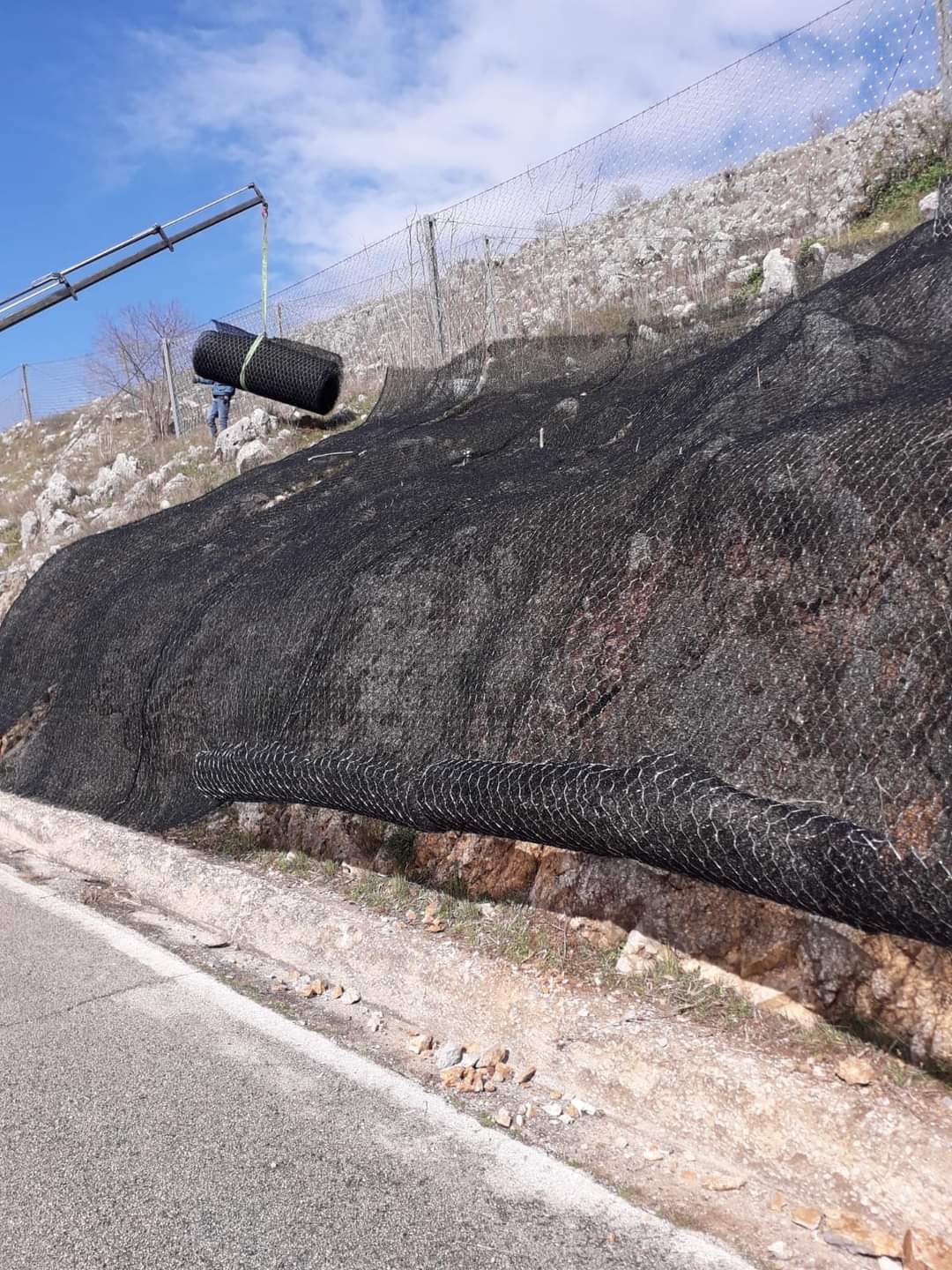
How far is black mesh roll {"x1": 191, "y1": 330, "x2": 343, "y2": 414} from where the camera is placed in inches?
419

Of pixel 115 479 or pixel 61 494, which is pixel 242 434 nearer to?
pixel 115 479

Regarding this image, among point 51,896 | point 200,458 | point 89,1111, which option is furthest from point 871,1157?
point 200,458

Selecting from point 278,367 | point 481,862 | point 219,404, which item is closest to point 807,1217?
point 481,862

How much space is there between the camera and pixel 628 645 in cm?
311

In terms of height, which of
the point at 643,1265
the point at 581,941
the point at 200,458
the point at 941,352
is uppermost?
the point at 200,458

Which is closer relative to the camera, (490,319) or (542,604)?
(542,604)

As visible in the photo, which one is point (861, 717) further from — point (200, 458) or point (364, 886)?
point (200, 458)

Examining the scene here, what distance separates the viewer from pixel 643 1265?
1943 mm

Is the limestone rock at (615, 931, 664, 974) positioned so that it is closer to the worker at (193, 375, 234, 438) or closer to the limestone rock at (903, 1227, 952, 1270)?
the limestone rock at (903, 1227, 952, 1270)

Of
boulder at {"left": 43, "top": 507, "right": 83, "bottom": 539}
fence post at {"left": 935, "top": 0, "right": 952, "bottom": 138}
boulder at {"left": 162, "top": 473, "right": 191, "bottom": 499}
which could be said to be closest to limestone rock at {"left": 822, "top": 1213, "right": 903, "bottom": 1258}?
fence post at {"left": 935, "top": 0, "right": 952, "bottom": 138}

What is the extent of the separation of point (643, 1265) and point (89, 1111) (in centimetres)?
150

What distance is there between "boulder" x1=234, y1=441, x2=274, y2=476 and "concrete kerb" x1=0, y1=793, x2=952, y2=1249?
837 centimetres

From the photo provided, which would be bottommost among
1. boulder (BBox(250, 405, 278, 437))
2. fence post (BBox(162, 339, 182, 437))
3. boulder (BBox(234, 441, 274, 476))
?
boulder (BBox(234, 441, 274, 476))

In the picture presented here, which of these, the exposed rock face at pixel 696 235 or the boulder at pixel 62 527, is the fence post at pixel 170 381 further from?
the exposed rock face at pixel 696 235
